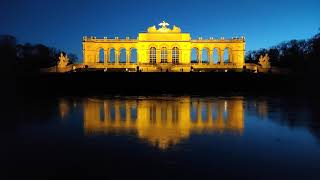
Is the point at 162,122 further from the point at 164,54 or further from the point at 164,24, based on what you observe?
the point at 164,54

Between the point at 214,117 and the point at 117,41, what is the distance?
217 ft

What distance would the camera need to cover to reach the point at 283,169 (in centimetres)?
921

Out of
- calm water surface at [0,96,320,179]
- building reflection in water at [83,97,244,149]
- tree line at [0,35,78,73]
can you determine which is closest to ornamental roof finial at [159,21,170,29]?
tree line at [0,35,78,73]

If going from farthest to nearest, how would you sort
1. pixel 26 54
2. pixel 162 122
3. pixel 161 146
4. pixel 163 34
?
1. pixel 26 54
2. pixel 163 34
3. pixel 162 122
4. pixel 161 146

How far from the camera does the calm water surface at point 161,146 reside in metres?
9.00

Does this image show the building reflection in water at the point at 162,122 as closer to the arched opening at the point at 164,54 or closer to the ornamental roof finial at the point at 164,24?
the ornamental roof finial at the point at 164,24

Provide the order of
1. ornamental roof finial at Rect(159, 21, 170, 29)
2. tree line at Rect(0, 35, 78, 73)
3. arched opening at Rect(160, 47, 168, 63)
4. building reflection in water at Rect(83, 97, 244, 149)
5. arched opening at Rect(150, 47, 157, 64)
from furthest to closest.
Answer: arched opening at Rect(150, 47, 157, 64), arched opening at Rect(160, 47, 168, 63), ornamental roof finial at Rect(159, 21, 170, 29), tree line at Rect(0, 35, 78, 73), building reflection in water at Rect(83, 97, 244, 149)

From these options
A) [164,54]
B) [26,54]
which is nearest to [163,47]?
[164,54]

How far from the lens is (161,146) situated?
11609mm

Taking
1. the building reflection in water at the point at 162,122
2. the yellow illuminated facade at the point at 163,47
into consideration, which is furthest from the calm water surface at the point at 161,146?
the yellow illuminated facade at the point at 163,47

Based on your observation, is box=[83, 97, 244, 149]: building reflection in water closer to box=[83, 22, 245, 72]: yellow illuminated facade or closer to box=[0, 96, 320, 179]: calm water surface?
box=[0, 96, 320, 179]: calm water surface

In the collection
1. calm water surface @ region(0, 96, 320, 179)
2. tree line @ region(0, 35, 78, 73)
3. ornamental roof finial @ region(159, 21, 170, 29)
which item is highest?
ornamental roof finial @ region(159, 21, 170, 29)

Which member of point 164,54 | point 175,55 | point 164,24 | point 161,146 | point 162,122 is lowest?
point 161,146

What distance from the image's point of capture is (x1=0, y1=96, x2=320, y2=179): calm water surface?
9000 millimetres
